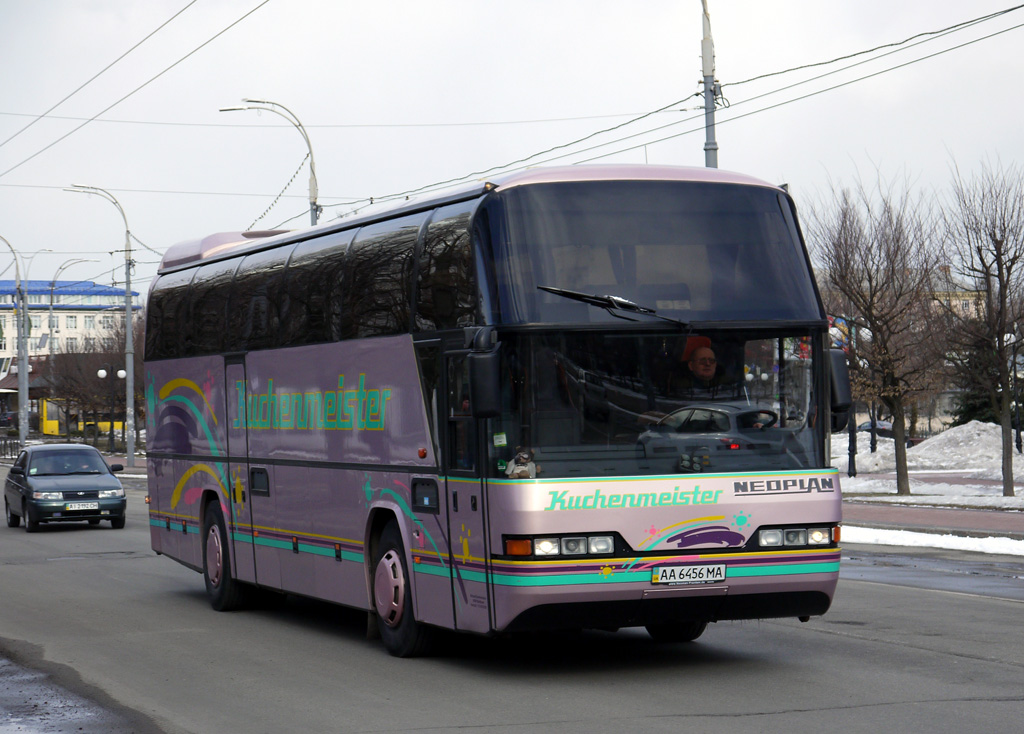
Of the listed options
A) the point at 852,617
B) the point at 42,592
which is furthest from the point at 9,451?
the point at 852,617

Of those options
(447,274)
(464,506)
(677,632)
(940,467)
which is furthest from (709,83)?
(940,467)

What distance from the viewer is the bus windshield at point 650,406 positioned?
8859mm

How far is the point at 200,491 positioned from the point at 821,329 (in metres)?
7.45

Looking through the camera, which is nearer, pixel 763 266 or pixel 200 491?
pixel 763 266

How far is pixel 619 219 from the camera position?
9273 millimetres

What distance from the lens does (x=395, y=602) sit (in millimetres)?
10320

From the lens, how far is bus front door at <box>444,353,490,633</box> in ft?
29.7

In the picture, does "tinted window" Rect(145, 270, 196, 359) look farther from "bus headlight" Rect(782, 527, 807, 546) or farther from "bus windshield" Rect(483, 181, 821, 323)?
"bus headlight" Rect(782, 527, 807, 546)

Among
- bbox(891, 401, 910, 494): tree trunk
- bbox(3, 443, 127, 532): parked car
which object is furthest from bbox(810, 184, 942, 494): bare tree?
bbox(3, 443, 127, 532): parked car

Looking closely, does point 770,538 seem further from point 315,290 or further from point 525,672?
point 315,290

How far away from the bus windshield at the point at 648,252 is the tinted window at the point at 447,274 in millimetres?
271

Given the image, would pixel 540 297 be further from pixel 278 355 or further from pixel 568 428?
pixel 278 355

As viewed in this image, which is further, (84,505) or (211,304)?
(84,505)

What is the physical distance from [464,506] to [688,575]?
4.87 feet
